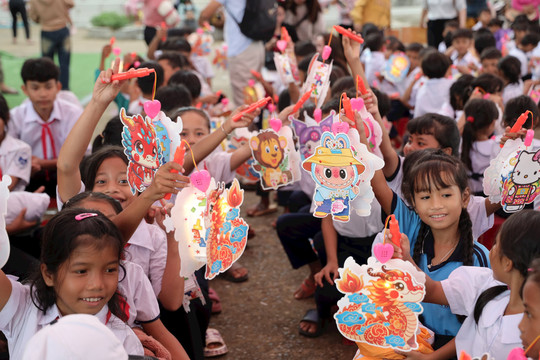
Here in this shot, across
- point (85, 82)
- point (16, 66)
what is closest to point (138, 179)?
point (85, 82)

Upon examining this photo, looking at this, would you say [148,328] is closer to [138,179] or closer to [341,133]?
[138,179]

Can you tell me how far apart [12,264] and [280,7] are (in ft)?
14.7

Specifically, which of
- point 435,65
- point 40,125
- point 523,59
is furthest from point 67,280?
point 523,59

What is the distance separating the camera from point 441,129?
2945 mm

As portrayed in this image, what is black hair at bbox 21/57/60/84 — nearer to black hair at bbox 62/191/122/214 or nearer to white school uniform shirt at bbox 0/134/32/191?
white school uniform shirt at bbox 0/134/32/191

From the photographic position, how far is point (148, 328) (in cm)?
202

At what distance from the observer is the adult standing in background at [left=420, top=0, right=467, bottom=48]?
7.52 meters

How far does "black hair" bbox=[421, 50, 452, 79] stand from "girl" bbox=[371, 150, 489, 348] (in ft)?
9.29

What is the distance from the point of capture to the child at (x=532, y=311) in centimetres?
142

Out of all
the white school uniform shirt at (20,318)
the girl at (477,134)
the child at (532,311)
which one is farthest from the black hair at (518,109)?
the white school uniform shirt at (20,318)

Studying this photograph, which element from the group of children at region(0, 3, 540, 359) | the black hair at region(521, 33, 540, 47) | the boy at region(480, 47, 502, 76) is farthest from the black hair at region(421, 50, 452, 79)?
the black hair at region(521, 33, 540, 47)

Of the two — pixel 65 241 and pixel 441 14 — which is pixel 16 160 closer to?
pixel 65 241

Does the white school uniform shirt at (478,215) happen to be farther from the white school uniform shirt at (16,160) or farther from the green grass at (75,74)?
the green grass at (75,74)

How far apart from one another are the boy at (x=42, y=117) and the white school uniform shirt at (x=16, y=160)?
0.36 metres
